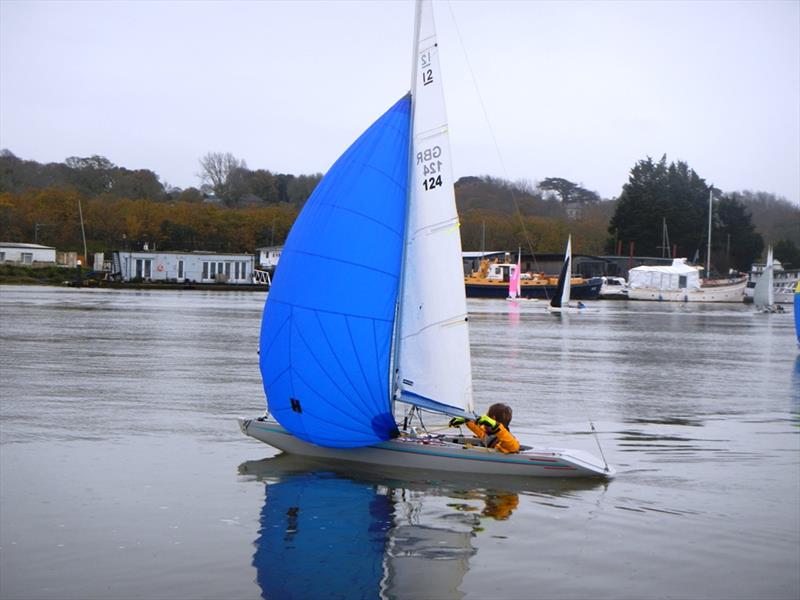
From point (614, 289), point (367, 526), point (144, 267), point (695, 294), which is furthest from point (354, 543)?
point (614, 289)

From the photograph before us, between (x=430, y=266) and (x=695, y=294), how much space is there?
87.0 metres

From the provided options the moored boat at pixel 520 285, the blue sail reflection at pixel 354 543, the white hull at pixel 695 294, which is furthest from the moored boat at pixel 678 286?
the blue sail reflection at pixel 354 543

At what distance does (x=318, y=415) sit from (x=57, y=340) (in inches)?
799

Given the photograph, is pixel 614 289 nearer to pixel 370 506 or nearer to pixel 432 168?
pixel 432 168

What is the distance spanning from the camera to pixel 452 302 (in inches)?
518

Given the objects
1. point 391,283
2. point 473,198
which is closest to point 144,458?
point 391,283

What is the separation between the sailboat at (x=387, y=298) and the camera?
42.3 ft

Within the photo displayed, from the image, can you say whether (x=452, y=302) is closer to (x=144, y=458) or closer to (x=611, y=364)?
(x=144, y=458)

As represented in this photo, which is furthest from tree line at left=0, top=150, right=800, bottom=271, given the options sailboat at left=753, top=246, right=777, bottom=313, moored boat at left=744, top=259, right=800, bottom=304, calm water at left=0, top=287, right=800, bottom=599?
calm water at left=0, top=287, right=800, bottom=599

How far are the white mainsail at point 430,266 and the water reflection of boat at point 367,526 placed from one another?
1.22m

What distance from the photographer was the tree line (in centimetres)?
10738

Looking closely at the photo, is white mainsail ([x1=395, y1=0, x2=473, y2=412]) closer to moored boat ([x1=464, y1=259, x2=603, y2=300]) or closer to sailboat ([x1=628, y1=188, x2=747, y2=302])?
moored boat ([x1=464, y1=259, x2=603, y2=300])

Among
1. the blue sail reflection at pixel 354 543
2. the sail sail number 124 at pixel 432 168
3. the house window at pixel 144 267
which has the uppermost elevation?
the sail sail number 124 at pixel 432 168

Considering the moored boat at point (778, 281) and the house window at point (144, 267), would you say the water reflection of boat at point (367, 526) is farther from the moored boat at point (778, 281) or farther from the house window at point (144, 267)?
the moored boat at point (778, 281)
